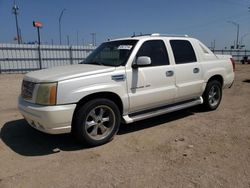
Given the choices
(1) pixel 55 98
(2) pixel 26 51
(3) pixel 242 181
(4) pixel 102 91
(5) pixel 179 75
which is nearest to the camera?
(3) pixel 242 181

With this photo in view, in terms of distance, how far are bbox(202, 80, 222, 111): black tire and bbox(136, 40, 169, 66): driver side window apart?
166cm

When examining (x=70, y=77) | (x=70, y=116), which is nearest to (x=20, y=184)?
(x=70, y=116)

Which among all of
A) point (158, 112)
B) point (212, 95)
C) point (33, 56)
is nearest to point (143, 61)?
point (158, 112)

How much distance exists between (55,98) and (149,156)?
66.1 inches

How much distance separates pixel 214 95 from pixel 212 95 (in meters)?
0.12

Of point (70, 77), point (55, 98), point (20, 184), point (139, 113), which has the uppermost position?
point (70, 77)

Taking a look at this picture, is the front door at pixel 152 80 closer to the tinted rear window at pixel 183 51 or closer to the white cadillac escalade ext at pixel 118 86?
the white cadillac escalade ext at pixel 118 86

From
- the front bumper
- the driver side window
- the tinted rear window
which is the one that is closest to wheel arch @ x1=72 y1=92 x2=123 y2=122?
the front bumper

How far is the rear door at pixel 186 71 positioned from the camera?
5.31m

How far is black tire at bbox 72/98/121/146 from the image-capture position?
3.99m

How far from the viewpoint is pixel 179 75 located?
208 inches

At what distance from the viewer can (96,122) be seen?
13.9 ft

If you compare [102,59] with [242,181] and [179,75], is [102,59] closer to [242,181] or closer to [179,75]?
[179,75]

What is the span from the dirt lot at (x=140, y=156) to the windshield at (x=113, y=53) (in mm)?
1427
